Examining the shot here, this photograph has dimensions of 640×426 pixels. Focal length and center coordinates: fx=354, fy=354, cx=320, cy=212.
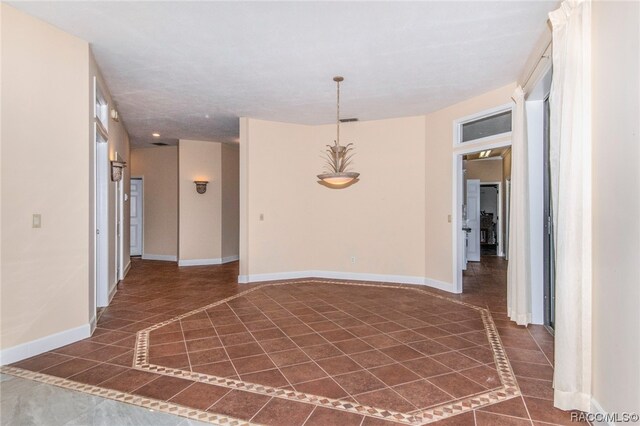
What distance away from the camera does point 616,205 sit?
1.88 m

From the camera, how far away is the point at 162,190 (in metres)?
9.09

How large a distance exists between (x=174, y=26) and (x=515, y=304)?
174 inches

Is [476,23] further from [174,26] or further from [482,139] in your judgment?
[174,26]

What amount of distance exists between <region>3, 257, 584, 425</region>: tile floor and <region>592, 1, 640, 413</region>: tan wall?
1.70 feet

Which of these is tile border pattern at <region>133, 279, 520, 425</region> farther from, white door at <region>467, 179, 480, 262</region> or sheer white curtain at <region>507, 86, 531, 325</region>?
white door at <region>467, 179, 480, 262</region>

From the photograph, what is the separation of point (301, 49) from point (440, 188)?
3.23 metres

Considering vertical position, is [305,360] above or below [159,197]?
below

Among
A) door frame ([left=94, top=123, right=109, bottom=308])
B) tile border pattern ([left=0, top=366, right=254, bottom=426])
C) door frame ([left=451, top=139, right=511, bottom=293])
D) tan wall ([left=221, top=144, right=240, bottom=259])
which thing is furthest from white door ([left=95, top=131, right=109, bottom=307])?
door frame ([left=451, top=139, right=511, bottom=293])

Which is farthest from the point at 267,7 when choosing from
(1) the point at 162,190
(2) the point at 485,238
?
(2) the point at 485,238

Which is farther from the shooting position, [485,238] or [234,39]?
[485,238]

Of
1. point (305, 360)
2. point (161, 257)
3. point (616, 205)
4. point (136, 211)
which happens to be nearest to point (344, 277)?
point (305, 360)

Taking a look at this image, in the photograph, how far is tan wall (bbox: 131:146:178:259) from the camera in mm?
8930

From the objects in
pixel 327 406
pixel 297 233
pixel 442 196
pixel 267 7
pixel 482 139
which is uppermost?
pixel 267 7

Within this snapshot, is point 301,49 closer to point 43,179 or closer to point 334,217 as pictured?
point 43,179
